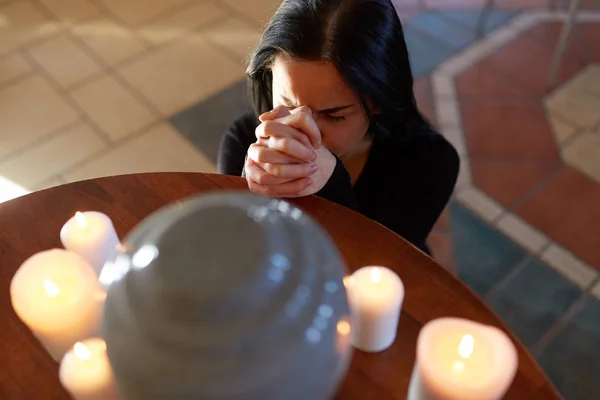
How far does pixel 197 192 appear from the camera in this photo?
71 cm

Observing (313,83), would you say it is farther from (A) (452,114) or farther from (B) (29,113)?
(B) (29,113)

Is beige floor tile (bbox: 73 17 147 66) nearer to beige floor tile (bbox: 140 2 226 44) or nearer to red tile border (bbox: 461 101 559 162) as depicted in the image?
beige floor tile (bbox: 140 2 226 44)

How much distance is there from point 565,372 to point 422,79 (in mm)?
941

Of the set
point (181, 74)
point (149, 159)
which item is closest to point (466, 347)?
point (149, 159)

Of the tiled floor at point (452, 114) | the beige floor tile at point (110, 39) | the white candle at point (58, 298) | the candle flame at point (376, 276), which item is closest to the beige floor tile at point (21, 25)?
the tiled floor at point (452, 114)

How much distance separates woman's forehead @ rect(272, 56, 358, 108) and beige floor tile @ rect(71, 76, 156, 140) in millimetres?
1006

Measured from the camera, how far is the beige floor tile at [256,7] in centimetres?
202

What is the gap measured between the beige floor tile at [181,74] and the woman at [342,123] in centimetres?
81

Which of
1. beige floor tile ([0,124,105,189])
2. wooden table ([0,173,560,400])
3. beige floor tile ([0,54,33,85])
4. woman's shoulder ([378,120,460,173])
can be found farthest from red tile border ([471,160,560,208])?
beige floor tile ([0,54,33,85])

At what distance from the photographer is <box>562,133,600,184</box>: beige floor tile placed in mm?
1543

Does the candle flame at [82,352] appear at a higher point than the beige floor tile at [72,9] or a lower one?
higher

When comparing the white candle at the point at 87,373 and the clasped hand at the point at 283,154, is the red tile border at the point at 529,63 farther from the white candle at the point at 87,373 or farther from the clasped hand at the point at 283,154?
the white candle at the point at 87,373

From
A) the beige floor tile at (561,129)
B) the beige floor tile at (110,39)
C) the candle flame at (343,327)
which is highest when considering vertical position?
the candle flame at (343,327)

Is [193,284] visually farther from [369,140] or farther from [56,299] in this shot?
[369,140]
